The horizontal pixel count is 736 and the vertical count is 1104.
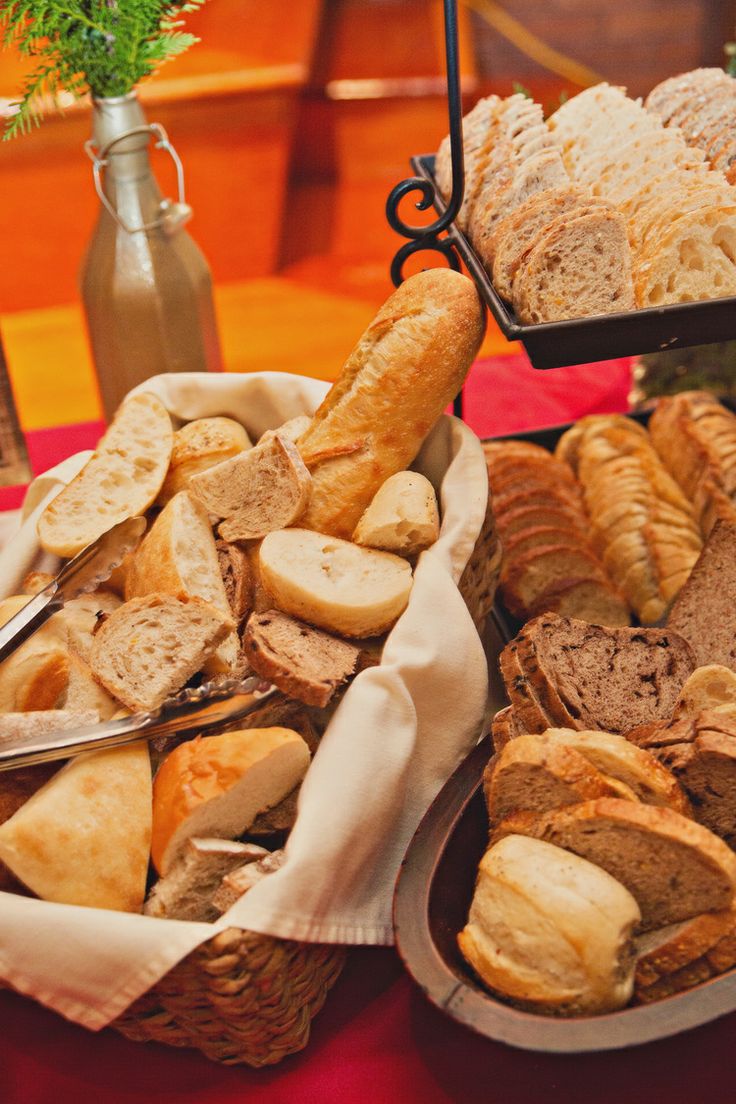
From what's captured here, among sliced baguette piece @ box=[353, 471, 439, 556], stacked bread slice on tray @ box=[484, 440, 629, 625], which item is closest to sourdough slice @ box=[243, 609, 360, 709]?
sliced baguette piece @ box=[353, 471, 439, 556]

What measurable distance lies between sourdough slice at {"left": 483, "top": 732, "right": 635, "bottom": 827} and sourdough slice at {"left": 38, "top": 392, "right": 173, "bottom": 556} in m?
0.57

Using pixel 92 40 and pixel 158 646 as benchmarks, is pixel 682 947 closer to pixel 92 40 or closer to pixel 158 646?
pixel 158 646

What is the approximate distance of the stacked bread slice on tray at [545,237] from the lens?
1.09 metres

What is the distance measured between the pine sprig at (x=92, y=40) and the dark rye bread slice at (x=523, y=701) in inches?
37.1

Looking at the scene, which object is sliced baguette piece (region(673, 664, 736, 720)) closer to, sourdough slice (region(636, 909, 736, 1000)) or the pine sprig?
sourdough slice (region(636, 909, 736, 1000))

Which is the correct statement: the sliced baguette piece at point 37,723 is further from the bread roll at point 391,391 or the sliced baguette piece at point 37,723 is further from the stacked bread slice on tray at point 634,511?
the stacked bread slice on tray at point 634,511

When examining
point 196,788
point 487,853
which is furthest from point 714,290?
point 196,788

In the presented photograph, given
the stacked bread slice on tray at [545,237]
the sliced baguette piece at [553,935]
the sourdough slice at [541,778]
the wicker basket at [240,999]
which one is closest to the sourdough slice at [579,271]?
the stacked bread slice on tray at [545,237]

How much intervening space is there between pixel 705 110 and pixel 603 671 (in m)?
0.79

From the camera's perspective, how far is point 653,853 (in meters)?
0.89

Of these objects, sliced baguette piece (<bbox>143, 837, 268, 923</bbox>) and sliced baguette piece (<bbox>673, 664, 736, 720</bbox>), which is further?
sliced baguette piece (<bbox>673, 664, 736, 720</bbox>)

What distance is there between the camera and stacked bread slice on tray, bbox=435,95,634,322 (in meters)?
1.09

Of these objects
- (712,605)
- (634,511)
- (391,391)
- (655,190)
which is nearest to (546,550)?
(634,511)

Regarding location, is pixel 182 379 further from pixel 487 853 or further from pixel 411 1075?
pixel 411 1075
